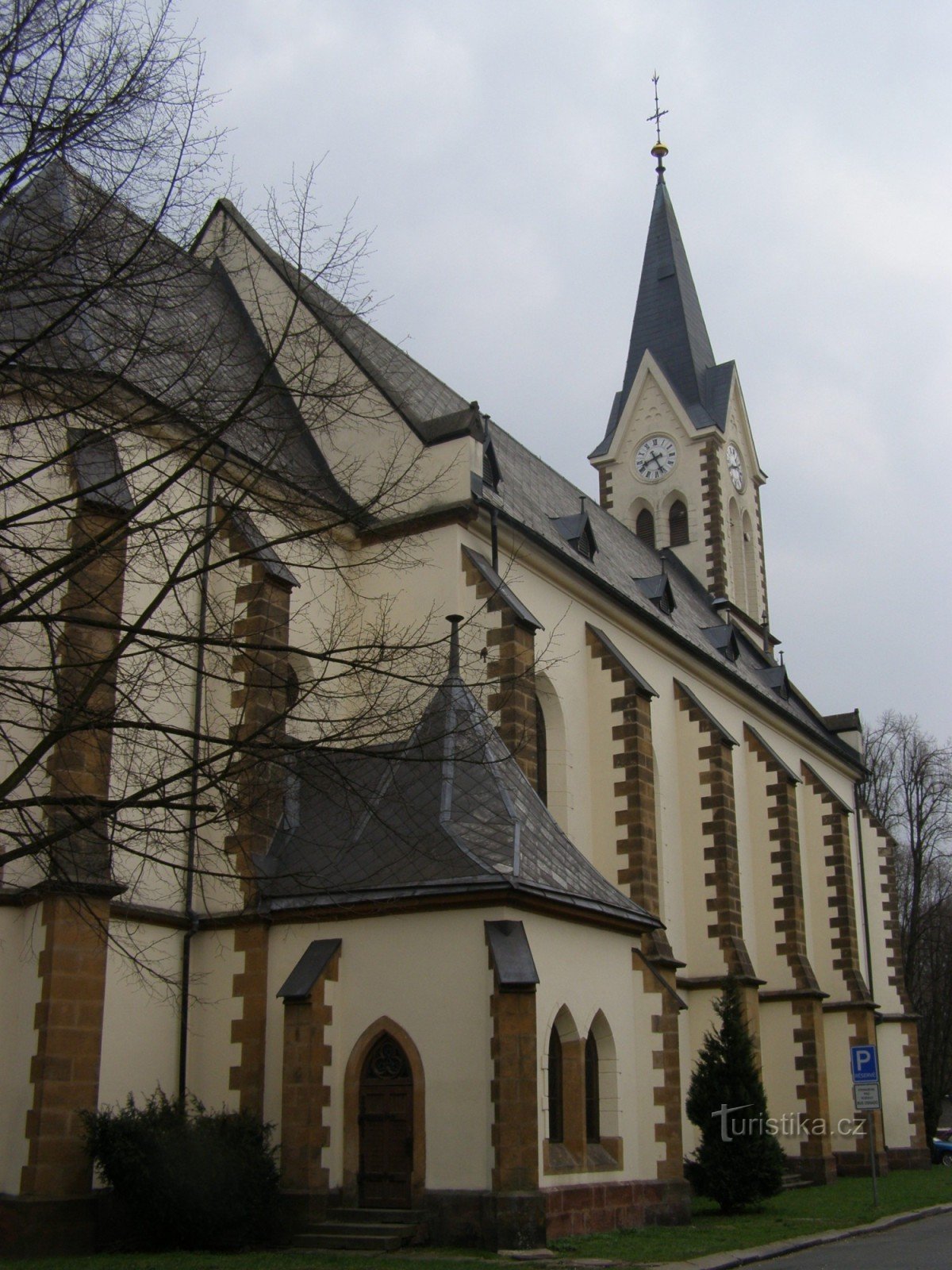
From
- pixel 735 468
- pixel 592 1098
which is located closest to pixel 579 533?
pixel 592 1098

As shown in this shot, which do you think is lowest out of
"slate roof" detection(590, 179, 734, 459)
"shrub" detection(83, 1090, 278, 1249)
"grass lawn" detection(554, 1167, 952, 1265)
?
"grass lawn" detection(554, 1167, 952, 1265)

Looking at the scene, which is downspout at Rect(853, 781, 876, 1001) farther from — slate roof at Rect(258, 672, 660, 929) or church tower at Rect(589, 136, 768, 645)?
slate roof at Rect(258, 672, 660, 929)

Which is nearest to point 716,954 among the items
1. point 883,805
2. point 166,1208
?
point 166,1208

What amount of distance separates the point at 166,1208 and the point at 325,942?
3.32 metres

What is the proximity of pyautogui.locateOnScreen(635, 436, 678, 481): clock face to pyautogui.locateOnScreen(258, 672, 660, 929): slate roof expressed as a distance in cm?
2551

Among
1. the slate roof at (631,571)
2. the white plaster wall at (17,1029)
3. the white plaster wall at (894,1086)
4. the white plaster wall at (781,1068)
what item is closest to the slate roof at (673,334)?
the slate roof at (631,571)

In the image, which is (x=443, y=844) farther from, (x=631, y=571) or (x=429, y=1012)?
(x=631, y=571)

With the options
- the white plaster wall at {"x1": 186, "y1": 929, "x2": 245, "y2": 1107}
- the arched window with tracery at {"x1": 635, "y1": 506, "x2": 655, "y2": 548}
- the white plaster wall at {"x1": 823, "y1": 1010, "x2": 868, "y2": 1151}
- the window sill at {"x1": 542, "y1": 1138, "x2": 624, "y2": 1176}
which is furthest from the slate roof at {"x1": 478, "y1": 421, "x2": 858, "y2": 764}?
the window sill at {"x1": 542, "y1": 1138, "x2": 624, "y2": 1176}

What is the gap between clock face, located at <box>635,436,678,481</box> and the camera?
41688 mm

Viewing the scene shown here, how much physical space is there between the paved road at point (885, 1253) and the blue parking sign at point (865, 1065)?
Answer: 2.16m

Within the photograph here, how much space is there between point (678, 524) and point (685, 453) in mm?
2215

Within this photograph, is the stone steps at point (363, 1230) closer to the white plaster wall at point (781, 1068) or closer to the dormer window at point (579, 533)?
the dormer window at point (579, 533)

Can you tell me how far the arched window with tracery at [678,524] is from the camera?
40.9m

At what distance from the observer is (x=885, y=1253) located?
1406cm
